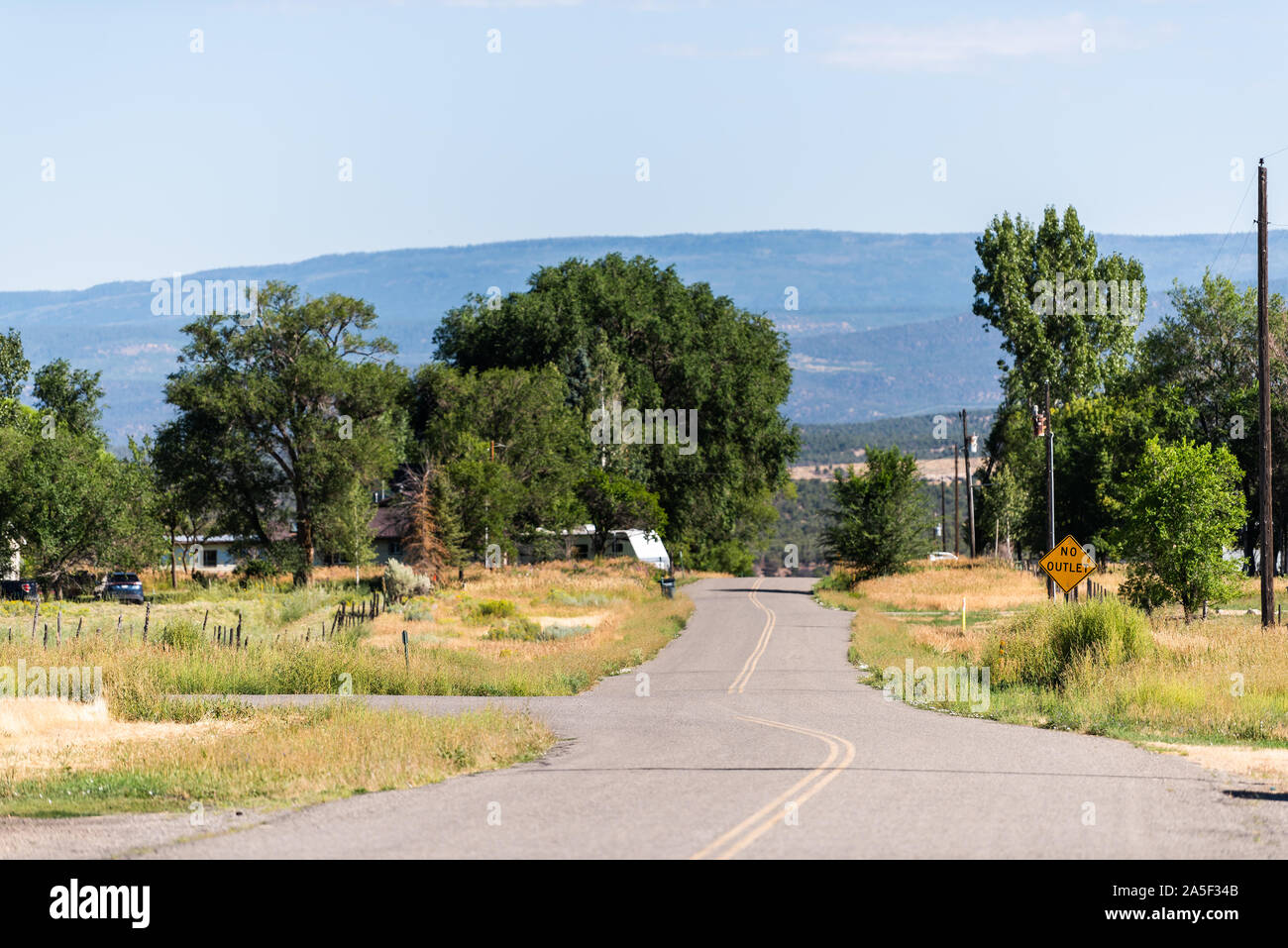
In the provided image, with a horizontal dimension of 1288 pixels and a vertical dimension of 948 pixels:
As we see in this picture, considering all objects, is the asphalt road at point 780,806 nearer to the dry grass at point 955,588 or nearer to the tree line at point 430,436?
the dry grass at point 955,588

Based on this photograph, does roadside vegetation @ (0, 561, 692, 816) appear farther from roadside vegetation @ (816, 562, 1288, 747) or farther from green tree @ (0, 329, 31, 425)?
green tree @ (0, 329, 31, 425)

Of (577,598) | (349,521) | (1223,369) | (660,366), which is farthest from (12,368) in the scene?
(1223,369)

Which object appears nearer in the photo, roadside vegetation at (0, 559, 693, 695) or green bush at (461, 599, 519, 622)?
roadside vegetation at (0, 559, 693, 695)

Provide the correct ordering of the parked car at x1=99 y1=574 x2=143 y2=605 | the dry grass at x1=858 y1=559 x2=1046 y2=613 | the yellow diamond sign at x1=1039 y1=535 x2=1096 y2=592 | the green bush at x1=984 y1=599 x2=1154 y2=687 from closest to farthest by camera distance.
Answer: the green bush at x1=984 y1=599 x2=1154 y2=687, the yellow diamond sign at x1=1039 y1=535 x2=1096 y2=592, the dry grass at x1=858 y1=559 x2=1046 y2=613, the parked car at x1=99 y1=574 x2=143 y2=605

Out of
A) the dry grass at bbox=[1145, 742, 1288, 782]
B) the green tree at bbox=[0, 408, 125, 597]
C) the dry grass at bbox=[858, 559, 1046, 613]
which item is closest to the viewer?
the dry grass at bbox=[1145, 742, 1288, 782]

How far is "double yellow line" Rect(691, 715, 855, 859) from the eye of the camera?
10.8m

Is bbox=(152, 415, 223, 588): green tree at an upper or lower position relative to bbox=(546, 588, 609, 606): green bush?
upper

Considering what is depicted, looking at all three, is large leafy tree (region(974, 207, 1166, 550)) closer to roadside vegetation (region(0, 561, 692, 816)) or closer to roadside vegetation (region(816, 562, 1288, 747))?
roadside vegetation (region(0, 561, 692, 816))

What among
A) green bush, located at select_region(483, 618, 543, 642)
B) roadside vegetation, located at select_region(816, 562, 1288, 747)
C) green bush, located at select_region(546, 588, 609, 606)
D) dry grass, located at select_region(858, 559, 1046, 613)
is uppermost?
roadside vegetation, located at select_region(816, 562, 1288, 747)

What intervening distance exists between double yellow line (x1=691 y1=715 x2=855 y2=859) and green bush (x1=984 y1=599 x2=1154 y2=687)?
8399 millimetres

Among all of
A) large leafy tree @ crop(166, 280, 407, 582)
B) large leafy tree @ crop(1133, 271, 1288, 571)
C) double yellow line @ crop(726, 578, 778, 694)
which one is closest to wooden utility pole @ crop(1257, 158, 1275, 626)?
double yellow line @ crop(726, 578, 778, 694)

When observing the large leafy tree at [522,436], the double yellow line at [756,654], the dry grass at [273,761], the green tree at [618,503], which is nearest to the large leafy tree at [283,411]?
the large leafy tree at [522,436]
